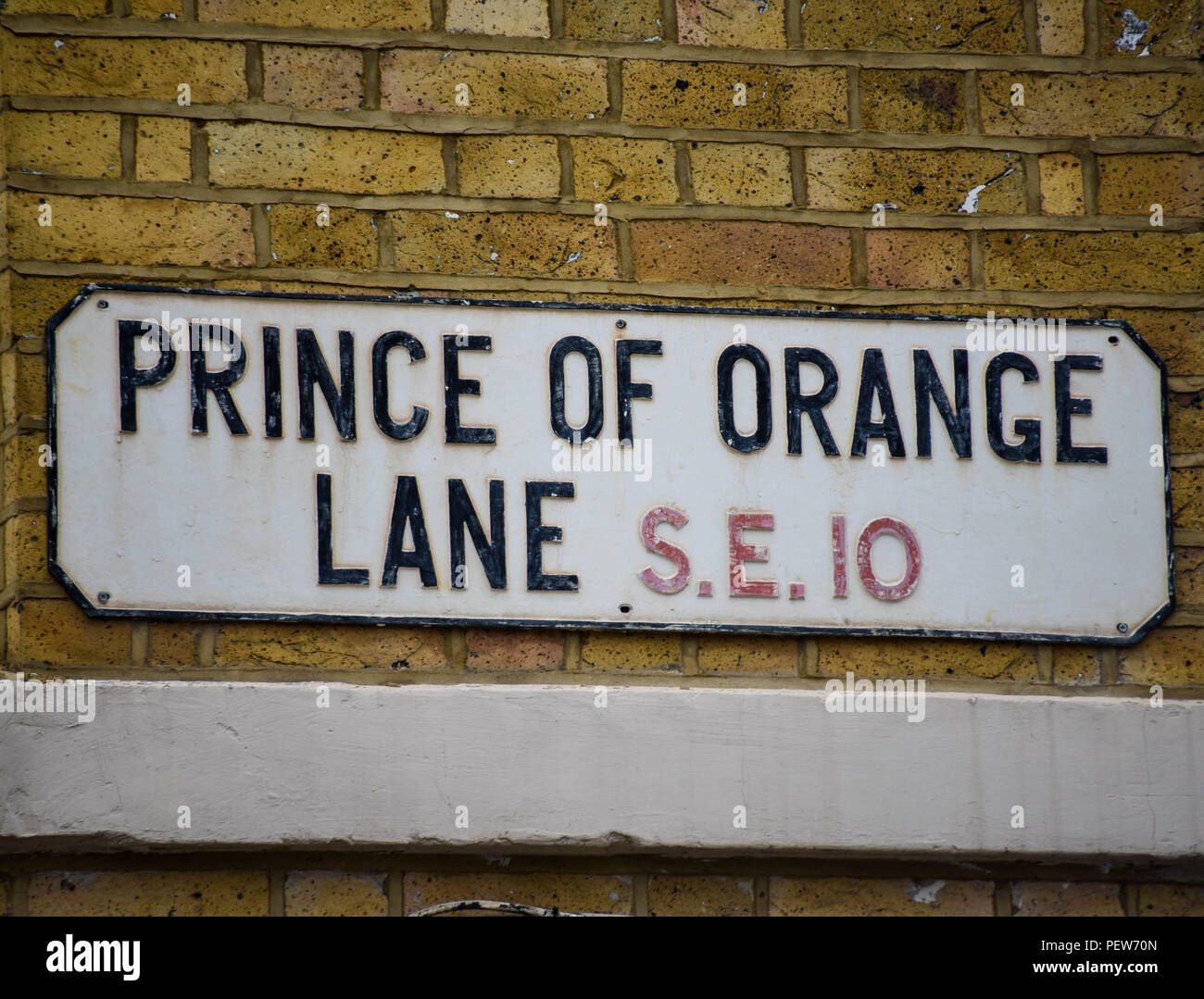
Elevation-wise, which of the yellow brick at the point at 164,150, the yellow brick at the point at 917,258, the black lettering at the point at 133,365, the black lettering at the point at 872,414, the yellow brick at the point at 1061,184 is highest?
the yellow brick at the point at 164,150

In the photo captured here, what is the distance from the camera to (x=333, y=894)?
2.70 m

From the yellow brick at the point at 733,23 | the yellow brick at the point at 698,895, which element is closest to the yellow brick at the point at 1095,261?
the yellow brick at the point at 733,23

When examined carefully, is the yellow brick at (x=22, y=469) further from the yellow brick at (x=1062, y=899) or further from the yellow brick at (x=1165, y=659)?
the yellow brick at (x=1165, y=659)

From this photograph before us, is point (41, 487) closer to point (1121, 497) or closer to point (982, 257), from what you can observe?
point (982, 257)

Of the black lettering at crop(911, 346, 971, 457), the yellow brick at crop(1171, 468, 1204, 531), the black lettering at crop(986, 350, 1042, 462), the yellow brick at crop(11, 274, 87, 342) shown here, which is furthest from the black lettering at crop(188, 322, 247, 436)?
the yellow brick at crop(1171, 468, 1204, 531)

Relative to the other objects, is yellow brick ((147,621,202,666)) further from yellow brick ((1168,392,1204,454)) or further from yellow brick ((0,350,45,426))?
yellow brick ((1168,392,1204,454))

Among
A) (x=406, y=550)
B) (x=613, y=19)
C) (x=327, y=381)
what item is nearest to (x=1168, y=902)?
(x=406, y=550)

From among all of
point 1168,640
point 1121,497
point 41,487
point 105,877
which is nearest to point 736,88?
point 1121,497

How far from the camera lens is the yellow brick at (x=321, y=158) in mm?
2877

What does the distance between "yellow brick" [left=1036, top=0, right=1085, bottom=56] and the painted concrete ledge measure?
1.40m

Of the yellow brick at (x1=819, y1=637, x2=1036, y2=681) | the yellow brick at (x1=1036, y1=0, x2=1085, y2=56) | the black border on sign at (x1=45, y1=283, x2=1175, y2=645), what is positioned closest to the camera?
the black border on sign at (x1=45, y1=283, x2=1175, y2=645)

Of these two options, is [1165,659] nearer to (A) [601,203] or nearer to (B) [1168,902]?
(B) [1168,902]

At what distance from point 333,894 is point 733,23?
1.96m

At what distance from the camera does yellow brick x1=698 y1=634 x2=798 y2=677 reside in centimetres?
281
